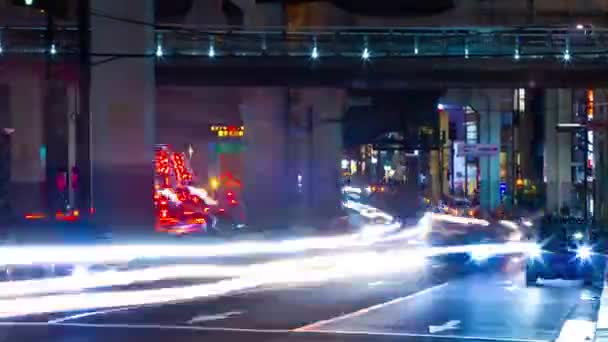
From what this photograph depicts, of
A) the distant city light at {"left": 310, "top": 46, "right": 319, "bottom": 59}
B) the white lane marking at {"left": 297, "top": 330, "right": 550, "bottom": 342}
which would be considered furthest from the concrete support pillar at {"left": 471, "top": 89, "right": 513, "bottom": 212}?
the white lane marking at {"left": 297, "top": 330, "right": 550, "bottom": 342}

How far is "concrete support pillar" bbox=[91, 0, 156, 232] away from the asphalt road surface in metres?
12.7

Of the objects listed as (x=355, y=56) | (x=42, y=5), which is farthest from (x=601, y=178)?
(x=42, y=5)

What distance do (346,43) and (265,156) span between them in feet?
45.0

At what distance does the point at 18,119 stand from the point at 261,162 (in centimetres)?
1187

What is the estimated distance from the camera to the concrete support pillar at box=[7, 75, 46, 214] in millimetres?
54906

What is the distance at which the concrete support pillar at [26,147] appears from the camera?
180ft

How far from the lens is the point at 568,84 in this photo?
151 ft

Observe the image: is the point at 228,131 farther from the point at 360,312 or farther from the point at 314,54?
the point at 360,312

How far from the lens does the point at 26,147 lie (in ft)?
181

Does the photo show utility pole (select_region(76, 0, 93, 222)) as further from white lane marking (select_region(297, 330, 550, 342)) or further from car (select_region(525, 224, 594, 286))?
white lane marking (select_region(297, 330, 550, 342))

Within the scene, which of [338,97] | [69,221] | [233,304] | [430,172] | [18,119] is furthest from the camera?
[430,172]

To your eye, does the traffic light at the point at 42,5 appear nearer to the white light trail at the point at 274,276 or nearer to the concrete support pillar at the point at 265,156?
the concrete support pillar at the point at 265,156

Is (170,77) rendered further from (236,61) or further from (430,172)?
(430,172)

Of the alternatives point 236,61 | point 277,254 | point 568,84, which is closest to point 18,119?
point 236,61
